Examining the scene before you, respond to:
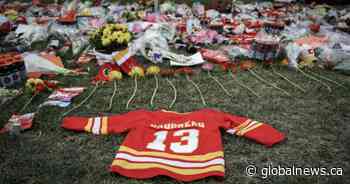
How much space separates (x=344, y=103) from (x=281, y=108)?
83 cm

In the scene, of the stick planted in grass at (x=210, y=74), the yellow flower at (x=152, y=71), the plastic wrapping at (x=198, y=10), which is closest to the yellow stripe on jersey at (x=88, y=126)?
the yellow flower at (x=152, y=71)

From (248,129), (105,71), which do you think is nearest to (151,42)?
(105,71)

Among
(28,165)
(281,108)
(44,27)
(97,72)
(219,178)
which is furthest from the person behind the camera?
(44,27)

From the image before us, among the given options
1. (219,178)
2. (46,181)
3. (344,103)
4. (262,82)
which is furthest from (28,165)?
(344,103)

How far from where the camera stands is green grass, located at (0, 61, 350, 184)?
2.85 m

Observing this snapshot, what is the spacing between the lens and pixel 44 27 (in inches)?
289

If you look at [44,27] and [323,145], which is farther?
[44,27]

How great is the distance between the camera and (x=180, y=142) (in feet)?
10.2

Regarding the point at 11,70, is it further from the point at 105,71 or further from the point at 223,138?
the point at 223,138

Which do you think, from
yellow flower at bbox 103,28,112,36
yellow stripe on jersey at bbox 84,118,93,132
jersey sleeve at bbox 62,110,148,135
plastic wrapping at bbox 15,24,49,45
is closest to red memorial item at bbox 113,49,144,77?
yellow flower at bbox 103,28,112,36

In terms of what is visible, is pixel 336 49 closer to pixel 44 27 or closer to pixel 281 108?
pixel 281 108

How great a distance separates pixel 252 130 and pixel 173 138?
845 mm

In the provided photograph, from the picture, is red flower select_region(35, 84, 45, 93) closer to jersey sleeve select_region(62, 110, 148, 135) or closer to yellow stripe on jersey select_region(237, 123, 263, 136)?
jersey sleeve select_region(62, 110, 148, 135)

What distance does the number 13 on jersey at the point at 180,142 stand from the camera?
3.02m
